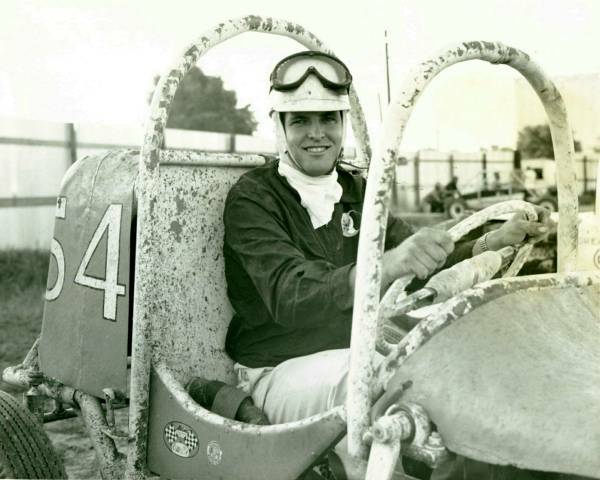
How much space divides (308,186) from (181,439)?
3.22 ft

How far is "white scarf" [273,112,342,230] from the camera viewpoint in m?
2.94

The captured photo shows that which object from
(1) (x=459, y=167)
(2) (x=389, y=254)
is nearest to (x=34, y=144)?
(2) (x=389, y=254)

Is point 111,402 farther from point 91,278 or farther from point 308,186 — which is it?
point 308,186

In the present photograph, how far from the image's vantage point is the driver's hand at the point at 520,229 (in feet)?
9.11

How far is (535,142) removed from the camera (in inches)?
771

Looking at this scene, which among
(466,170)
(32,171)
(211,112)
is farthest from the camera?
(466,170)

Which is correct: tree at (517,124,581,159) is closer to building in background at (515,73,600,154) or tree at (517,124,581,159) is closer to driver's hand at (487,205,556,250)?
building in background at (515,73,600,154)

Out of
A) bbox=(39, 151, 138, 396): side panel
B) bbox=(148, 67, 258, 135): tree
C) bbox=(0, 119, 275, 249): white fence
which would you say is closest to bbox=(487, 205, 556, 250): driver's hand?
bbox=(39, 151, 138, 396): side panel

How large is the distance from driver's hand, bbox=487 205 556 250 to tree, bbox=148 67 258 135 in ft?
50.3

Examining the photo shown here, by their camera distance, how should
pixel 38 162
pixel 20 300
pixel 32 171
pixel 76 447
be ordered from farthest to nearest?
pixel 38 162 → pixel 32 171 → pixel 20 300 → pixel 76 447

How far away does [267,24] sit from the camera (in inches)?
122

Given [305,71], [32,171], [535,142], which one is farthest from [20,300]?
[535,142]

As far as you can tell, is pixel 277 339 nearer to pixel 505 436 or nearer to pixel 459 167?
pixel 505 436

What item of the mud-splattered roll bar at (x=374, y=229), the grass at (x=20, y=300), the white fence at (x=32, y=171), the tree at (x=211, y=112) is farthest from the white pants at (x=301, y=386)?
the tree at (x=211, y=112)
